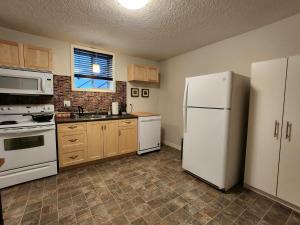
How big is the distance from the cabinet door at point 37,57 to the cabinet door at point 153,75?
91.5 inches

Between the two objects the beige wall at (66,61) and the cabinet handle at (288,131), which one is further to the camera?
the beige wall at (66,61)

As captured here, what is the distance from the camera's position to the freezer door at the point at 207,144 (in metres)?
2.16

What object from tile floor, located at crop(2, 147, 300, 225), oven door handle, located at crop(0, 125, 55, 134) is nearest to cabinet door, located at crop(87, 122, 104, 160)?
tile floor, located at crop(2, 147, 300, 225)

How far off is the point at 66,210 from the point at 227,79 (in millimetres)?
2671

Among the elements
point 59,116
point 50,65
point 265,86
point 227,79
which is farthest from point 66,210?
point 265,86

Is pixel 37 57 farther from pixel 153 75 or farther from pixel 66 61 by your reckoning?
pixel 153 75

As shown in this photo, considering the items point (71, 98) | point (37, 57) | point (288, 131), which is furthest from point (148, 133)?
point (37, 57)

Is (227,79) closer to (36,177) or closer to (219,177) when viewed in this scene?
(219,177)

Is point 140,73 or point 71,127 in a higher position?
point 140,73

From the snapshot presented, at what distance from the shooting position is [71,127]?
2.76 m

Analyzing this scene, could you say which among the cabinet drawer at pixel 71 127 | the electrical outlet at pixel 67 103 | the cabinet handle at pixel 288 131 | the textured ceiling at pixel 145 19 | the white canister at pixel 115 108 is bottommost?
the cabinet drawer at pixel 71 127

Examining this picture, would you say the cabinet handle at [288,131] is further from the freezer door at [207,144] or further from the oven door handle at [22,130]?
the oven door handle at [22,130]

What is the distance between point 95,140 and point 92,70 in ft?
5.57

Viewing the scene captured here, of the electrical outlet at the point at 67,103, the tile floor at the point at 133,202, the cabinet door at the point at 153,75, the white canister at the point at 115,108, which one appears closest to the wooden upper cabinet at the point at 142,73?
the cabinet door at the point at 153,75
